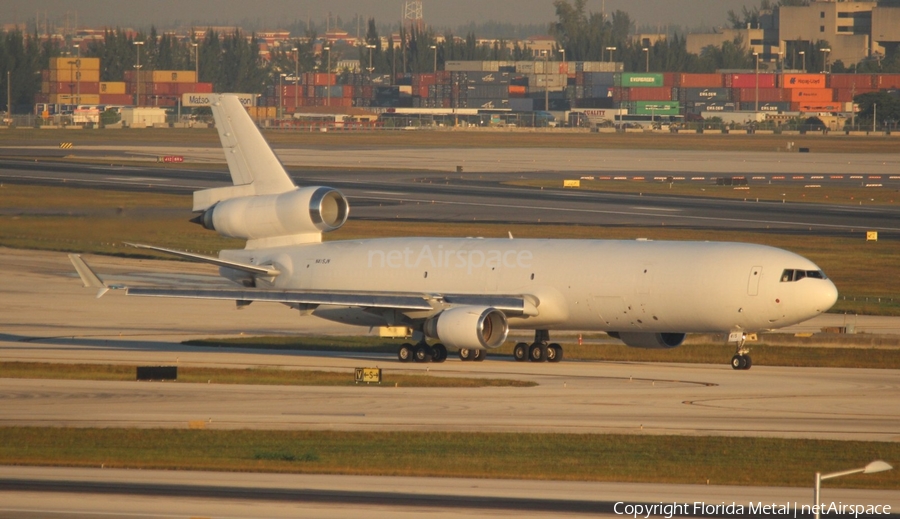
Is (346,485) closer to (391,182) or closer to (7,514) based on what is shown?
(7,514)

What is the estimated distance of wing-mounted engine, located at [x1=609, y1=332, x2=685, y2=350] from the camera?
47531 millimetres

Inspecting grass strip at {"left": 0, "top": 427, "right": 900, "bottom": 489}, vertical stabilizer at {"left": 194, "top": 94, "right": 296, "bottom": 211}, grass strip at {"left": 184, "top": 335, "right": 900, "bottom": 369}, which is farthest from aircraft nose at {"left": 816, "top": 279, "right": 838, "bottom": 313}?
vertical stabilizer at {"left": 194, "top": 94, "right": 296, "bottom": 211}

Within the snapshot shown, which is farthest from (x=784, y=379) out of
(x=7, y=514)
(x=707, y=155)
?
(x=707, y=155)

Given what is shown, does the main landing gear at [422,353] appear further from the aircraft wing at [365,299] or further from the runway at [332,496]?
the runway at [332,496]

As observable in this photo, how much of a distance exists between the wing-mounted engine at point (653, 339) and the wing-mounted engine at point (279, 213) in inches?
478

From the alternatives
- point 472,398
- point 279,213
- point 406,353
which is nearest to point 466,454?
point 472,398

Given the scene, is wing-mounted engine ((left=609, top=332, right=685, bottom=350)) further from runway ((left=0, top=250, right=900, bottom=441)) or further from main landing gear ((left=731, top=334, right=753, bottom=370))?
main landing gear ((left=731, top=334, right=753, bottom=370))

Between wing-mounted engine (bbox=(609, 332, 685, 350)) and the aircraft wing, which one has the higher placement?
the aircraft wing

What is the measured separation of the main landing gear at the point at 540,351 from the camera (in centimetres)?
4794

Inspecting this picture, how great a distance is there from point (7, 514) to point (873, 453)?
1924cm

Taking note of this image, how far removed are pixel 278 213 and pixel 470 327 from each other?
10.4 metres

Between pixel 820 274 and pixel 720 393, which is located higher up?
pixel 820 274

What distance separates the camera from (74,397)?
37.7 metres

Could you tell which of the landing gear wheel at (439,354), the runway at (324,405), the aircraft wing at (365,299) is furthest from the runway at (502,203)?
the aircraft wing at (365,299)
